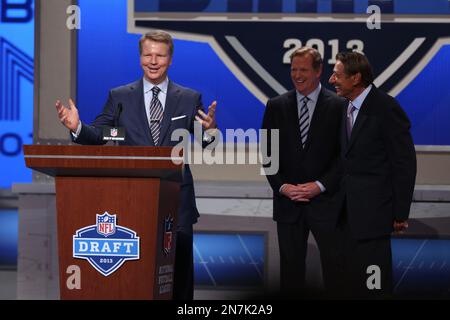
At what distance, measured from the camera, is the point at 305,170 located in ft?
16.0

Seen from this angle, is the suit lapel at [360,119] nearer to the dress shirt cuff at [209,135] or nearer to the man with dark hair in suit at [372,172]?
the man with dark hair in suit at [372,172]

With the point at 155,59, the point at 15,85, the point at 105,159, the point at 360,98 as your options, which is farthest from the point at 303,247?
the point at 15,85

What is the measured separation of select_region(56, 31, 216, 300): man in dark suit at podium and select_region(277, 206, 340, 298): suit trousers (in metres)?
0.83

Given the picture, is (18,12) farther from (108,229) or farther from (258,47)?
(108,229)

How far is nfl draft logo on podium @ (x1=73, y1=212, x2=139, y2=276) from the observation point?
3.40m

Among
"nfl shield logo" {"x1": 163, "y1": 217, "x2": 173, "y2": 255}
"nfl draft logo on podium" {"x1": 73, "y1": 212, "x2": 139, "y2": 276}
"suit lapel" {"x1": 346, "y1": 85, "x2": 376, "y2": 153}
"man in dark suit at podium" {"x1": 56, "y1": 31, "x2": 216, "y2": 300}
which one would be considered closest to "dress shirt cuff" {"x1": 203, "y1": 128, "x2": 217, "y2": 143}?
"man in dark suit at podium" {"x1": 56, "y1": 31, "x2": 216, "y2": 300}

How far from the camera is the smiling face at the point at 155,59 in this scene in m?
4.25

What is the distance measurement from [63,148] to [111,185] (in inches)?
9.1

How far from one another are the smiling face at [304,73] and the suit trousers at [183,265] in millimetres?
1226

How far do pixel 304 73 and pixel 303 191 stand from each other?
26.2 inches

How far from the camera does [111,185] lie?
11.2ft

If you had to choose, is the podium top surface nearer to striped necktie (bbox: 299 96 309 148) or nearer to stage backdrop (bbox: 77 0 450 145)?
striped necktie (bbox: 299 96 309 148)
